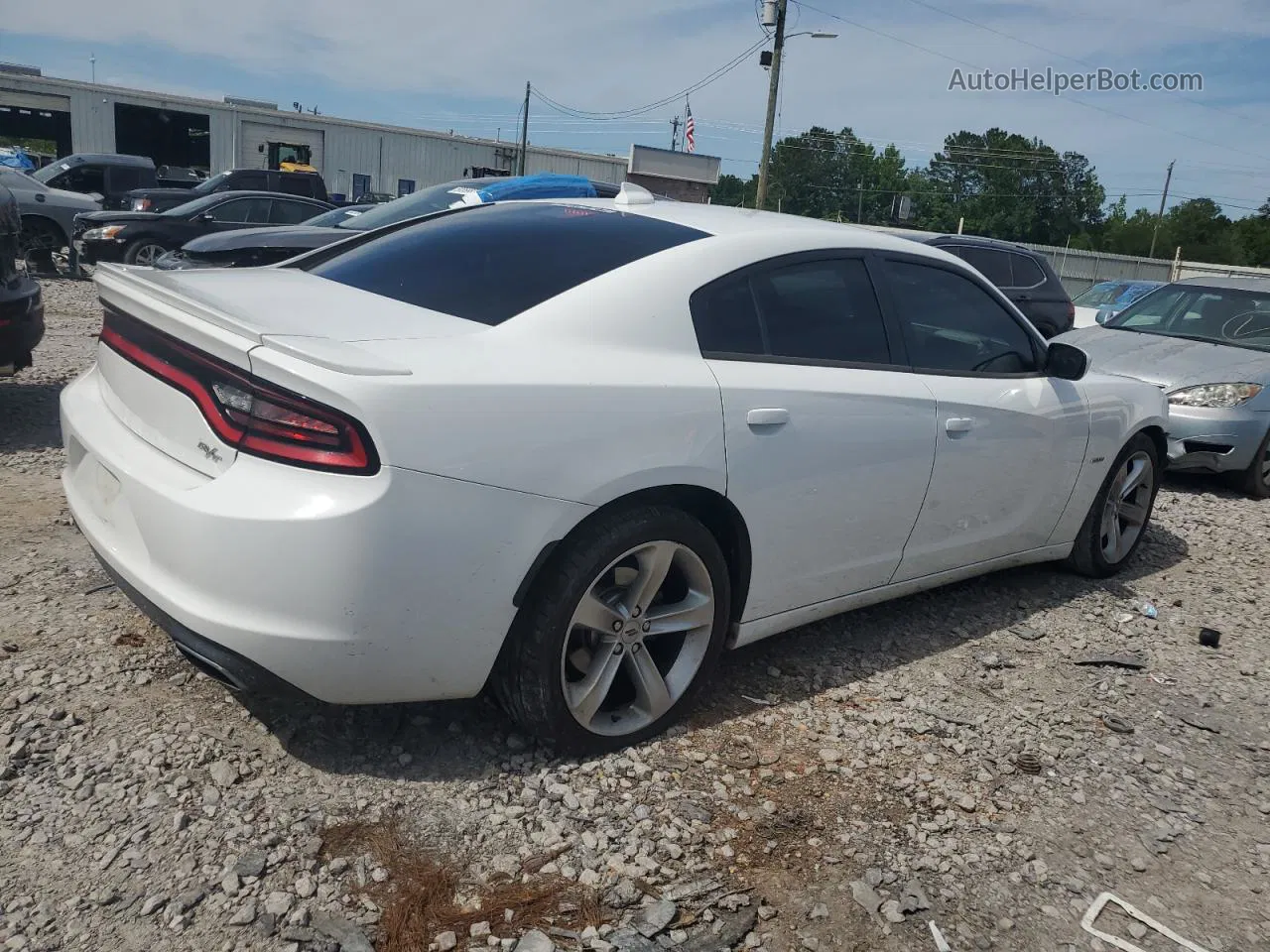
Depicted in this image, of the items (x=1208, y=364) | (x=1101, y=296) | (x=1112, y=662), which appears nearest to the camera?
(x=1112, y=662)

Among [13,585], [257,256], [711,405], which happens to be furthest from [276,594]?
[257,256]

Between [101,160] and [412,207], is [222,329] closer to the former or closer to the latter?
[412,207]

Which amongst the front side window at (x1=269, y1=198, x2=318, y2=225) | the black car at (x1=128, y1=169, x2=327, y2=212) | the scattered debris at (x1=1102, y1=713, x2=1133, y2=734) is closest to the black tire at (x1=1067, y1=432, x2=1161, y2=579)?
the scattered debris at (x1=1102, y1=713, x2=1133, y2=734)

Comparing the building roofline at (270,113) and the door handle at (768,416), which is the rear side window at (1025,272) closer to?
the door handle at (768,416)

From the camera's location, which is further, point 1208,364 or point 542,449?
point 1208,364

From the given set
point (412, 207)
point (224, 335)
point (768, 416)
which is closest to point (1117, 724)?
point (768, 416)

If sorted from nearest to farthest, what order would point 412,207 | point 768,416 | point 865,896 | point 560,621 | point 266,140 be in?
point 865,896, point 560,621, point 768,416, point 412,207, point 266,140

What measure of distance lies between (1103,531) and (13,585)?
469cm

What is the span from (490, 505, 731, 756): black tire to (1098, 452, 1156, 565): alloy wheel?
9.58ft

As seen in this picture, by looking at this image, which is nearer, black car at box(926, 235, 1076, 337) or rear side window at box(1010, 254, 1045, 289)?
black car at box(926, 235, 1076, 337)

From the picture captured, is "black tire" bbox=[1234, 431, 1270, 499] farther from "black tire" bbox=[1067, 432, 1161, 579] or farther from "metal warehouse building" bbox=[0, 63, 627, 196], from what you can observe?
"metal warehouse building" bbox=[0, 63, 627, 196]

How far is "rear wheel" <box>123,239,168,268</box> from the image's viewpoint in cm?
1257

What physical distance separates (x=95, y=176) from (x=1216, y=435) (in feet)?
68.0

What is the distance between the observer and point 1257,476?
23.8ft
